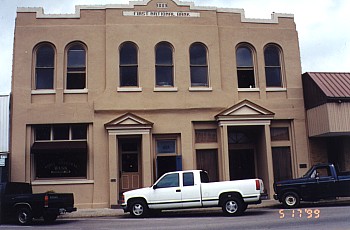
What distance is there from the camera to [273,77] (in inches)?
832

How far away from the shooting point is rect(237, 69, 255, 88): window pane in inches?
818

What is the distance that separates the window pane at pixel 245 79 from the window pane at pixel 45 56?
906 centimetres

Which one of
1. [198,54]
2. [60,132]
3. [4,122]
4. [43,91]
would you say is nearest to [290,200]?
[198,54]

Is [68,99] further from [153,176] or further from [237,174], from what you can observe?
[237,174]

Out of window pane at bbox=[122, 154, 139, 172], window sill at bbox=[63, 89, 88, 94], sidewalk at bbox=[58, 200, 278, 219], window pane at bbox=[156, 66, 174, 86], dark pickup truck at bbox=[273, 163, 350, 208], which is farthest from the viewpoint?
window pane at bbox=[156, 66, 174, 86]

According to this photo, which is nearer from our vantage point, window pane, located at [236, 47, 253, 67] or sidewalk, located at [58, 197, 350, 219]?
sidewalk, located at [58, 197, 350, 219]

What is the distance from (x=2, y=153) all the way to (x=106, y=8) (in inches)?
323

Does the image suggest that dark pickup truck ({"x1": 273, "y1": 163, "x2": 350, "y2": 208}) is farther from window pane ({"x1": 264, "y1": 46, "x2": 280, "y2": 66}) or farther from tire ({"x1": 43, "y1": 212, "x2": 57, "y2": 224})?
tire ({"x1": 43, "y1": 212, "x2": 57, "y2": 224})

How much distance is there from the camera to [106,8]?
794 inches

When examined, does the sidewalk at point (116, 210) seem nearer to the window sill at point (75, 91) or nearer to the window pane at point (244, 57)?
the window sill at point (75, 91)

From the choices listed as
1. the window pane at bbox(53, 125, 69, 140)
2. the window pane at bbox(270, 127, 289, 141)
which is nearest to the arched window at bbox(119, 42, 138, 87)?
the window pane at bbox(53, 125, 69, 140)

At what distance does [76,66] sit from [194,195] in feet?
30.0

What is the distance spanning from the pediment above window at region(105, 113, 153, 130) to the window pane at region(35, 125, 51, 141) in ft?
9.20

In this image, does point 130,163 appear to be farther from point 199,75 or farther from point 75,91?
point 199,75
